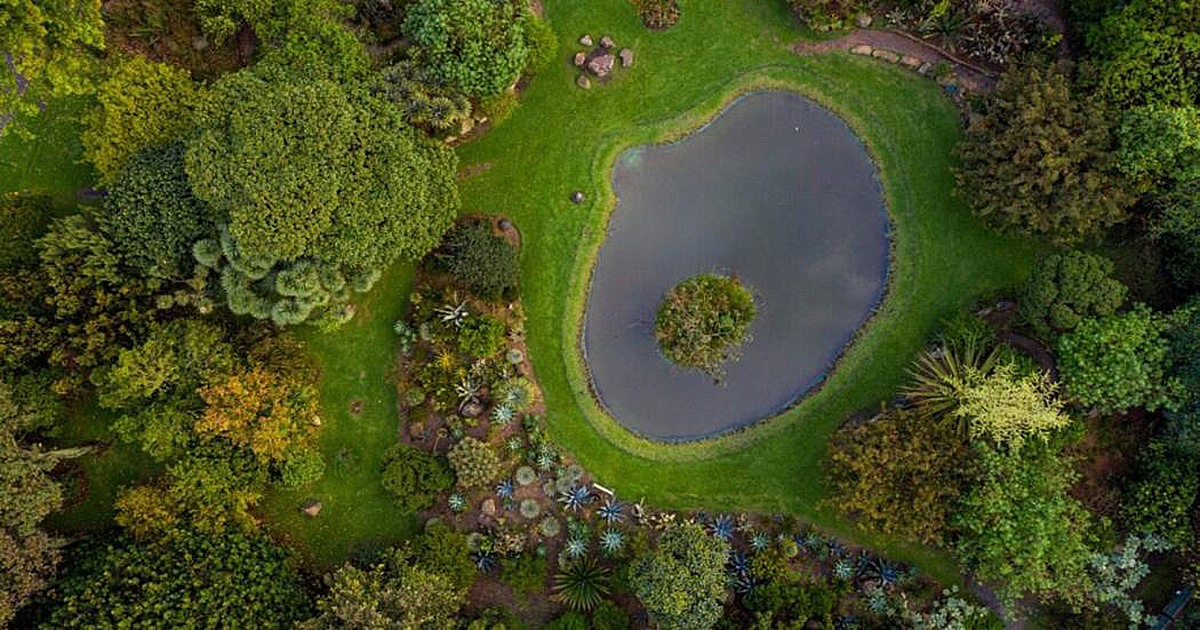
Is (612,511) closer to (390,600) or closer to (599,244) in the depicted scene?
(390,600)

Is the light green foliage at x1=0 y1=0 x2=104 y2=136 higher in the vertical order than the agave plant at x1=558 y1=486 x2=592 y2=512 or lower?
higher

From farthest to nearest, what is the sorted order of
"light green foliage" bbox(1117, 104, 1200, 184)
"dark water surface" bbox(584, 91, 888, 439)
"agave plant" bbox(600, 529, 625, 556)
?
"dark water surface" bbox(584, 91, 888, 439)
"agave plant" bbox(600, 529, 625, 556)
"light green foliage" bbox(1117, 104, 1200, 184)

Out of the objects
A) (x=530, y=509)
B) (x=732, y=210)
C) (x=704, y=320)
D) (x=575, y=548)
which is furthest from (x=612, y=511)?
(x=732, y=210)

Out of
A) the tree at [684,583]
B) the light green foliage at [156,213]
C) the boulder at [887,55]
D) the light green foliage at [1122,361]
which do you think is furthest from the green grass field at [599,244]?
the light green foliage at [156,213]

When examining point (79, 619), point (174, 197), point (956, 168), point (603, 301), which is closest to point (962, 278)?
point (956, 168)

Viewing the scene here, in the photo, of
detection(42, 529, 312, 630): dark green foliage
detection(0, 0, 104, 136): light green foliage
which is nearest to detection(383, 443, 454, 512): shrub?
detection(42, 529, 312, 630): dark green foliage

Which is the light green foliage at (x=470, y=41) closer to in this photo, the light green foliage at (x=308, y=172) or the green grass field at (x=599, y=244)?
the light green foliage at (x=308, y=172)

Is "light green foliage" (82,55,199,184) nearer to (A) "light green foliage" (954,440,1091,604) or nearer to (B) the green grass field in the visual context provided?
(B) the green grass field

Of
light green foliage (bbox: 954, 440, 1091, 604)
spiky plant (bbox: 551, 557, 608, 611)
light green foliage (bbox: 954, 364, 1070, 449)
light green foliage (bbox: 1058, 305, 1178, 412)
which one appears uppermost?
light green foliage (bbox: 1058, 305, 1178, 412)
